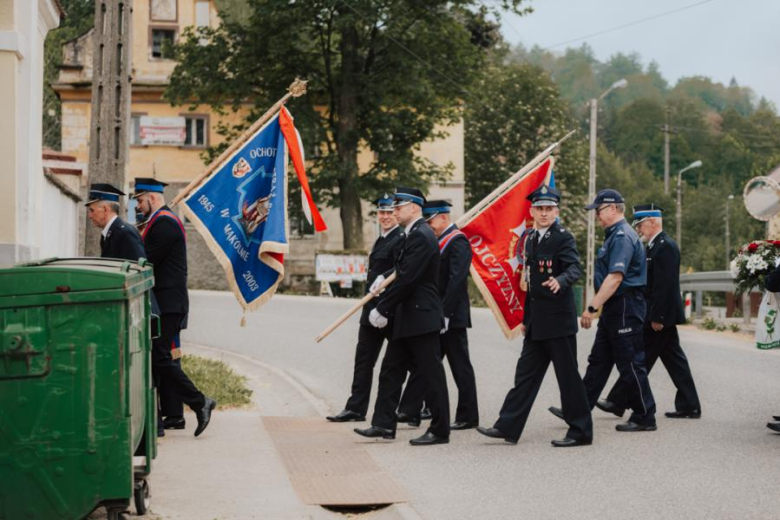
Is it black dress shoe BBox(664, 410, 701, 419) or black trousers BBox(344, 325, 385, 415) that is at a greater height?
black trousers BBox(344, 325, 385, 415)

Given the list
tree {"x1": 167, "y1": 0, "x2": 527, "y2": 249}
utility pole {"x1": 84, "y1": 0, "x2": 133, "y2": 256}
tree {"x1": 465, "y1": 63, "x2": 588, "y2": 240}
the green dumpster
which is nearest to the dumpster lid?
the green dumpster

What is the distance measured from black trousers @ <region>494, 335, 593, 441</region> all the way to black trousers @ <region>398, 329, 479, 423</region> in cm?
87

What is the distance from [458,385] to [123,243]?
324 centimetres

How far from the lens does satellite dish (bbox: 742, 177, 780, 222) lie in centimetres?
2744

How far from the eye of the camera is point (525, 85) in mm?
61406

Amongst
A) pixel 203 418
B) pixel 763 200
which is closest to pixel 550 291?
pixel 203 418

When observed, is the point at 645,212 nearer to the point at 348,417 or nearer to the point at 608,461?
the point at 608,461

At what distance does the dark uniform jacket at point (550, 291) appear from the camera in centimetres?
960

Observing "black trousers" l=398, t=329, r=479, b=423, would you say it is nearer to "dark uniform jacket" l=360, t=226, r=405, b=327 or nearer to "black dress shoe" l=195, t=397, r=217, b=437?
"dark uniform jacket" l=360, t=226, r=405, b=327

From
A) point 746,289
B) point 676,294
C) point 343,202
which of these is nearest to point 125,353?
point 676,294

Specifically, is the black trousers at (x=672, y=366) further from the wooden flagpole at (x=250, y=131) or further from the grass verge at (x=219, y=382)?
the wooden flagpole at (x=250, y=131)

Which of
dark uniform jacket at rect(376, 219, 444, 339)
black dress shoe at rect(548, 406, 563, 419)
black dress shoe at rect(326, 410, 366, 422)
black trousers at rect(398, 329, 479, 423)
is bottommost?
black dress shoe at rect(326, 410, 366, 422)

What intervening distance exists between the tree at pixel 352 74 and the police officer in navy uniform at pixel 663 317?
2696 cm

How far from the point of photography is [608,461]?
28.9 feet
